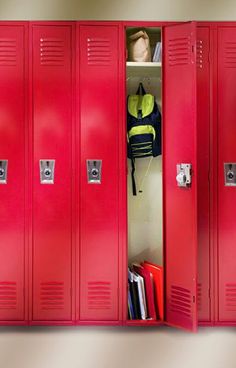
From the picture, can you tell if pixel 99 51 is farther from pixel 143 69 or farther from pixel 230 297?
pixel 230 297

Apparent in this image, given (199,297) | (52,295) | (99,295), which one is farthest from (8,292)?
(199,297)

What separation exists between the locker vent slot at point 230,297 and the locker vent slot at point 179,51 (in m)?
1.72

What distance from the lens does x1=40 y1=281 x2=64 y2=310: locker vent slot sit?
3607 mm

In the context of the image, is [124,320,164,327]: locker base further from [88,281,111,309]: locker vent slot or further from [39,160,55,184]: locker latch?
[39,160,55,184]: locker latch

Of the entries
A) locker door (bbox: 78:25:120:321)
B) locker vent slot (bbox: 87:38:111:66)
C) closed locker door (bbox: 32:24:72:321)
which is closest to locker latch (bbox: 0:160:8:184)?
closed locker door (bbox: 32:24:72:321)

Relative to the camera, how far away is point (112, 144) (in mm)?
3637

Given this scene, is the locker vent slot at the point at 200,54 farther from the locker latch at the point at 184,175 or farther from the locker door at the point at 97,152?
the locker latch at the point at 184,175

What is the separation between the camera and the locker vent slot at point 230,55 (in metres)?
3.62

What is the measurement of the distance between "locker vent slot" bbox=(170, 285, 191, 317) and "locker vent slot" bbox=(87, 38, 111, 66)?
1.80 metres

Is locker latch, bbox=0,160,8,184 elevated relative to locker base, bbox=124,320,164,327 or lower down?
elevated

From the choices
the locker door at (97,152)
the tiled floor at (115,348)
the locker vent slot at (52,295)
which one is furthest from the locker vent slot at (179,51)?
the tiled floor at (115,348)

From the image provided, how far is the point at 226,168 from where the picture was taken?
3641 millimetres

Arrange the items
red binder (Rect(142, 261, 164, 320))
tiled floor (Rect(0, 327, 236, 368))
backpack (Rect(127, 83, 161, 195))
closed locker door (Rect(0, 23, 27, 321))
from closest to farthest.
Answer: tiled floor (Rect(0, 327, 236, 368)) → closed locker door (Rect(0, 23, 27, 321)) → red binder (Rect(142, 261, 164, 320)) → backpack (Rect(127, 83, 161, 195))

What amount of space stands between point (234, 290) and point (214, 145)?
3.66ft
